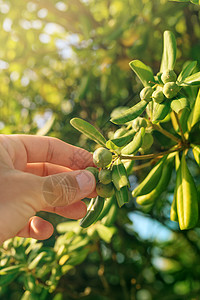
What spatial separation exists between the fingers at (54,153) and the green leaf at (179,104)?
1.51 ft

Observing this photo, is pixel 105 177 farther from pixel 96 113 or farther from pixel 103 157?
pixel 96 113

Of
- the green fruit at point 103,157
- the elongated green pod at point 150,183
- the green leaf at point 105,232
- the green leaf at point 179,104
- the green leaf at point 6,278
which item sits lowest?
the green leaf at point 6,278

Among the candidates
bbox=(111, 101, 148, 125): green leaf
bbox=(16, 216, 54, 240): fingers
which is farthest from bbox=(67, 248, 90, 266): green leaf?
bbox=(111, 101, 148, 125): green leaf

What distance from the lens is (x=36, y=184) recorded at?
3.18ft

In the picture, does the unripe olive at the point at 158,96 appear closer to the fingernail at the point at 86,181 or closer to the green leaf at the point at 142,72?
the green leaf at the point at 142,72

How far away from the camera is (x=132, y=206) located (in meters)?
2.39

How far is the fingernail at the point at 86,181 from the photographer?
3.45 ft

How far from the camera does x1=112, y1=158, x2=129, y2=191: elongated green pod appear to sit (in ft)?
3.27

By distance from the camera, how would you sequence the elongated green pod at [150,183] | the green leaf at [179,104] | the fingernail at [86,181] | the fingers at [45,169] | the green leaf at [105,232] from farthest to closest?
the green leaf at [105,232] → the fingers at [45,169] → the elongated green pod at [150,183] → the fingernail at [86,181] → the green leaf at [179,104]

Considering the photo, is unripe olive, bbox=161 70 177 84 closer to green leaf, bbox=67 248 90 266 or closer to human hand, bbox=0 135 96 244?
human hand, bbox=0 135 96 244

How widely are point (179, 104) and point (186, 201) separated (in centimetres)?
37

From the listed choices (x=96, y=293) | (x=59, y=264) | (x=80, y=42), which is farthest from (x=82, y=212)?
(x=80, y=42)

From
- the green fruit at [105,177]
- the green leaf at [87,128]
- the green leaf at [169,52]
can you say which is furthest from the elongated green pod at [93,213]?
the green leaf at [169,52]

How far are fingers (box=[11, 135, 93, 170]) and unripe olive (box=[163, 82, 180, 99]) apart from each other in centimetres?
45
